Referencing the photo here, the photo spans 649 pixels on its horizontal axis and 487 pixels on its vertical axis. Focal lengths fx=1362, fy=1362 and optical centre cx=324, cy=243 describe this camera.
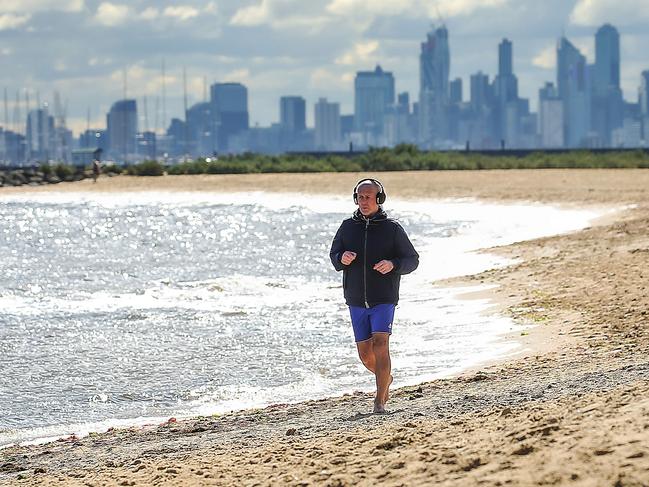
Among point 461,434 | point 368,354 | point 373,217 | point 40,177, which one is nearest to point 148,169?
point 40,177

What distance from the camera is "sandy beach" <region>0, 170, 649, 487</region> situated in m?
6.67

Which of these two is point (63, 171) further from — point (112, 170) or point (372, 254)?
point (372, 254)

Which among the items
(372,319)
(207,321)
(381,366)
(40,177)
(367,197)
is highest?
(367,197)

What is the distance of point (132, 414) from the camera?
11.1m

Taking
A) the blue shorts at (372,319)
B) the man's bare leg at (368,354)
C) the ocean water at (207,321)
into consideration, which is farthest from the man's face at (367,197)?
the ocean water at (207,321)

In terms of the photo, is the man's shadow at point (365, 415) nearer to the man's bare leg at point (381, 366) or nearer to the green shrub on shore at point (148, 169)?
the man's bare leg at point (381, 366)

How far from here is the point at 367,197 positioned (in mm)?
8883

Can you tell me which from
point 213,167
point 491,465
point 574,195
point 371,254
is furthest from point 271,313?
point 213,167

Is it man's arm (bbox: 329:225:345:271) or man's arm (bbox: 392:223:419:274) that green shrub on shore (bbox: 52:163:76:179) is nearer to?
man's arm (bbox: 329:225:345:271)

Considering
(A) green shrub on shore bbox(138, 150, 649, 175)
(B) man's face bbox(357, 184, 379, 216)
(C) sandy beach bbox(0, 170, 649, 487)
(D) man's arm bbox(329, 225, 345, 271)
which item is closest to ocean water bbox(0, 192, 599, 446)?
(C) sandy beach bbox(0, 170, 649, 487)

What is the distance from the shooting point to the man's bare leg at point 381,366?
30.1 feet

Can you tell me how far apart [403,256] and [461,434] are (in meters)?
1.70

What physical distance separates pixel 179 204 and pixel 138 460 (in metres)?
40.5

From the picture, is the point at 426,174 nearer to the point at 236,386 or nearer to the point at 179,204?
the point at 179,204
